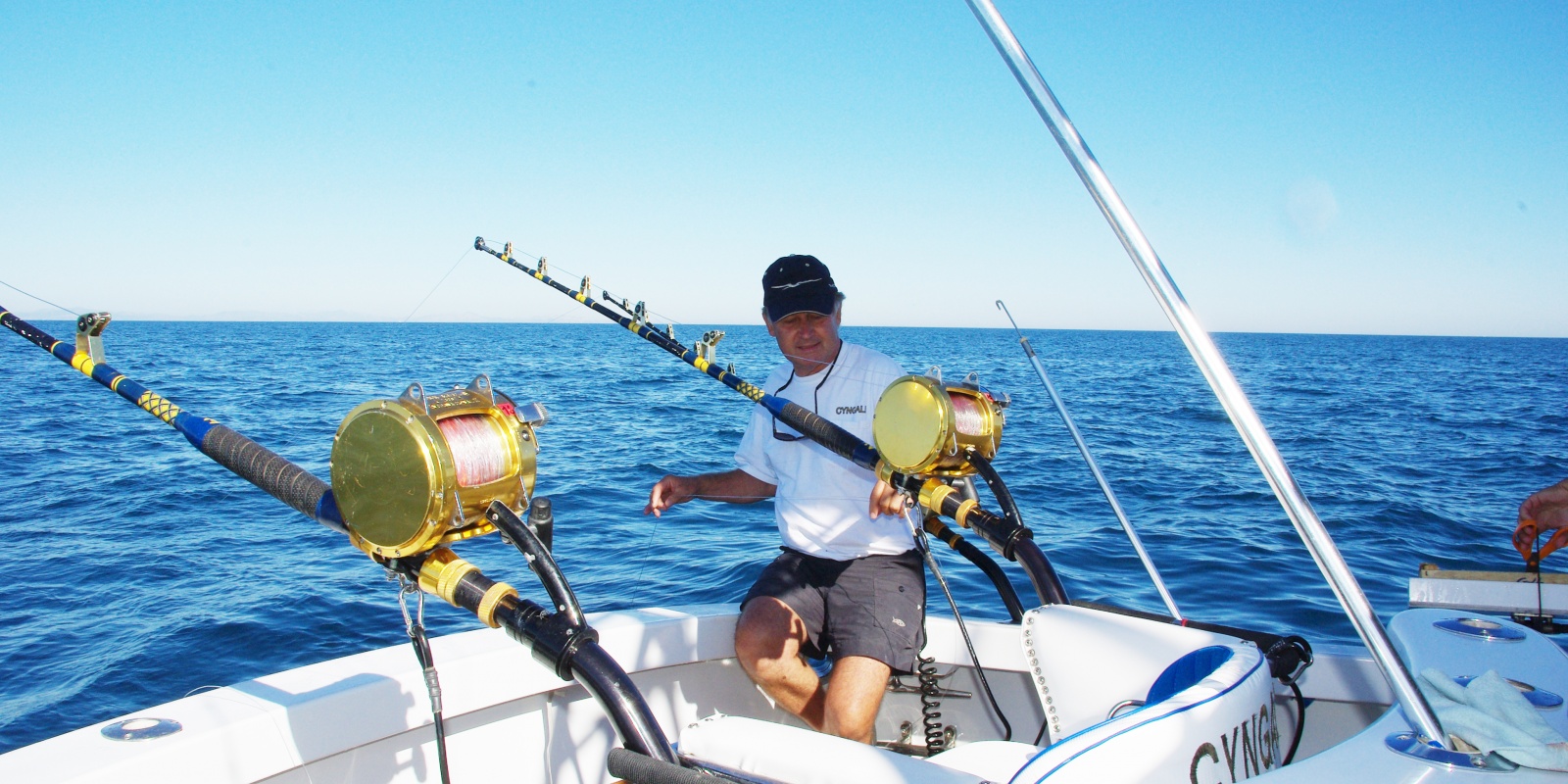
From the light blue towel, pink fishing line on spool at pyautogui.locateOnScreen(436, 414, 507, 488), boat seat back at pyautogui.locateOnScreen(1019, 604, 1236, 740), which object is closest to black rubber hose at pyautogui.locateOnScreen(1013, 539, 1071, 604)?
boat seat back at pyautogui.locateOnScreen(1019, 604, 1236, 740)

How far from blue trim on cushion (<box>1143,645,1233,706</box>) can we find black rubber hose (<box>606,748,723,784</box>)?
82 centimetres

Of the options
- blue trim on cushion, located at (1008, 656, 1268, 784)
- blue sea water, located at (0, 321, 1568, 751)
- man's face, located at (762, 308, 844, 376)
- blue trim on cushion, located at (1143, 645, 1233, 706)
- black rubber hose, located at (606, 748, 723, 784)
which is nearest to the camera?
blue trim on cushion, located at (1008, 656, 1268, 784)

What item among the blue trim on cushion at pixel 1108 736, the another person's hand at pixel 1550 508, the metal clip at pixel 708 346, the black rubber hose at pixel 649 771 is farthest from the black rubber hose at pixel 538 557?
the another person's hand at pixel 1550 508

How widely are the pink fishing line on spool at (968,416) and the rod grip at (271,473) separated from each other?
4.59 feet

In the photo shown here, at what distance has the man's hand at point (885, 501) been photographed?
2.59 m

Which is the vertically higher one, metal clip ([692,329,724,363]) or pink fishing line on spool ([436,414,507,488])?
metal clip ([692,329,724,363])

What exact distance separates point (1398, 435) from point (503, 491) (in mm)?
14808

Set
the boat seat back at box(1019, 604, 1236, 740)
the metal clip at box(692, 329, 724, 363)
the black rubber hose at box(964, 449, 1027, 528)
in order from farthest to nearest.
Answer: the metal clip at box(692, 329, 724, 363) → the black rubber hose at box(964, 449, 1027, 528) → the boat seat back at box(1019, 604, 1236, 740)

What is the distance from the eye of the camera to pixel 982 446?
2459 millimetres

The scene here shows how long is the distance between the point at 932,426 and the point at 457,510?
3.69 feet

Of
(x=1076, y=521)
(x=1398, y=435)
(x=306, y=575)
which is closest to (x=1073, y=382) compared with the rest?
(x=1398, y=435)

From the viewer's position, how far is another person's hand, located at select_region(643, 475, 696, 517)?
2.97m

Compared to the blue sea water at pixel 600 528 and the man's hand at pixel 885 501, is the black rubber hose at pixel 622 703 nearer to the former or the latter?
the man's hand at pixel 885 501

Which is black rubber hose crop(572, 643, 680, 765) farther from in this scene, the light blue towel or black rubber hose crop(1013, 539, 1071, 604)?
the light blue towel
